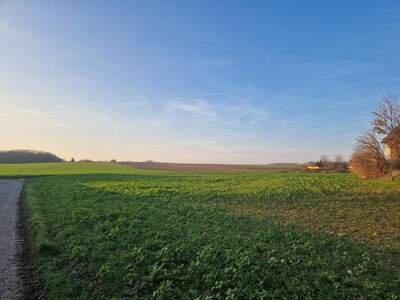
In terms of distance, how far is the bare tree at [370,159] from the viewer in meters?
21.9

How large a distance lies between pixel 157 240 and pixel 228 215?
4.57 metres

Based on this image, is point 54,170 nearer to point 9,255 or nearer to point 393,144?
point 9,255

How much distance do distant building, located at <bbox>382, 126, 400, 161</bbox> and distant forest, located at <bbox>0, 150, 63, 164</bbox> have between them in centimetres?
11884

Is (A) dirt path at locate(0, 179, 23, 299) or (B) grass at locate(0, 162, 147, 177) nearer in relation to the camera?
(A) dirt path at locate(0, 179, 23, 299)

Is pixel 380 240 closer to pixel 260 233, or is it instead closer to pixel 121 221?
pixel 260 233

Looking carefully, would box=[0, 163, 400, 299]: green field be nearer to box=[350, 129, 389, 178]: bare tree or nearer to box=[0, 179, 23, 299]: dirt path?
box=[0, 179, 23, 299]: dirt path

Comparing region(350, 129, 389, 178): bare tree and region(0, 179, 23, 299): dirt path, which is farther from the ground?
region(350, 129, 389, 178): bare tree

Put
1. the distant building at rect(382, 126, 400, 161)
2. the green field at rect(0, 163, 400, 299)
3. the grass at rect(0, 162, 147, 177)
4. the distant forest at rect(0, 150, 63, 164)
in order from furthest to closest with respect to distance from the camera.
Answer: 1. the distant forest at rect(0, 150, 63, 164)
2. the grass at rect(0, 162, 147, 177)
3. the distant building at rect(382, 126, 400, 161)
4. the green field at rect(0, 163, 400, 299)

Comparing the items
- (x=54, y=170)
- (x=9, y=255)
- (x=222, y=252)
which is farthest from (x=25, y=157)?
(x=222, y=252)

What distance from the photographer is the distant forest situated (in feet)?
328

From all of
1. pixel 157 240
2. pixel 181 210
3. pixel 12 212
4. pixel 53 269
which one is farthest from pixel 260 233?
pixel 12 212

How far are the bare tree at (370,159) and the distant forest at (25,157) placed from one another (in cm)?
11665

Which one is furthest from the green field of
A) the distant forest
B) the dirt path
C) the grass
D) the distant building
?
the distant forest

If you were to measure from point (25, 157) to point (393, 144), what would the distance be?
406ft
